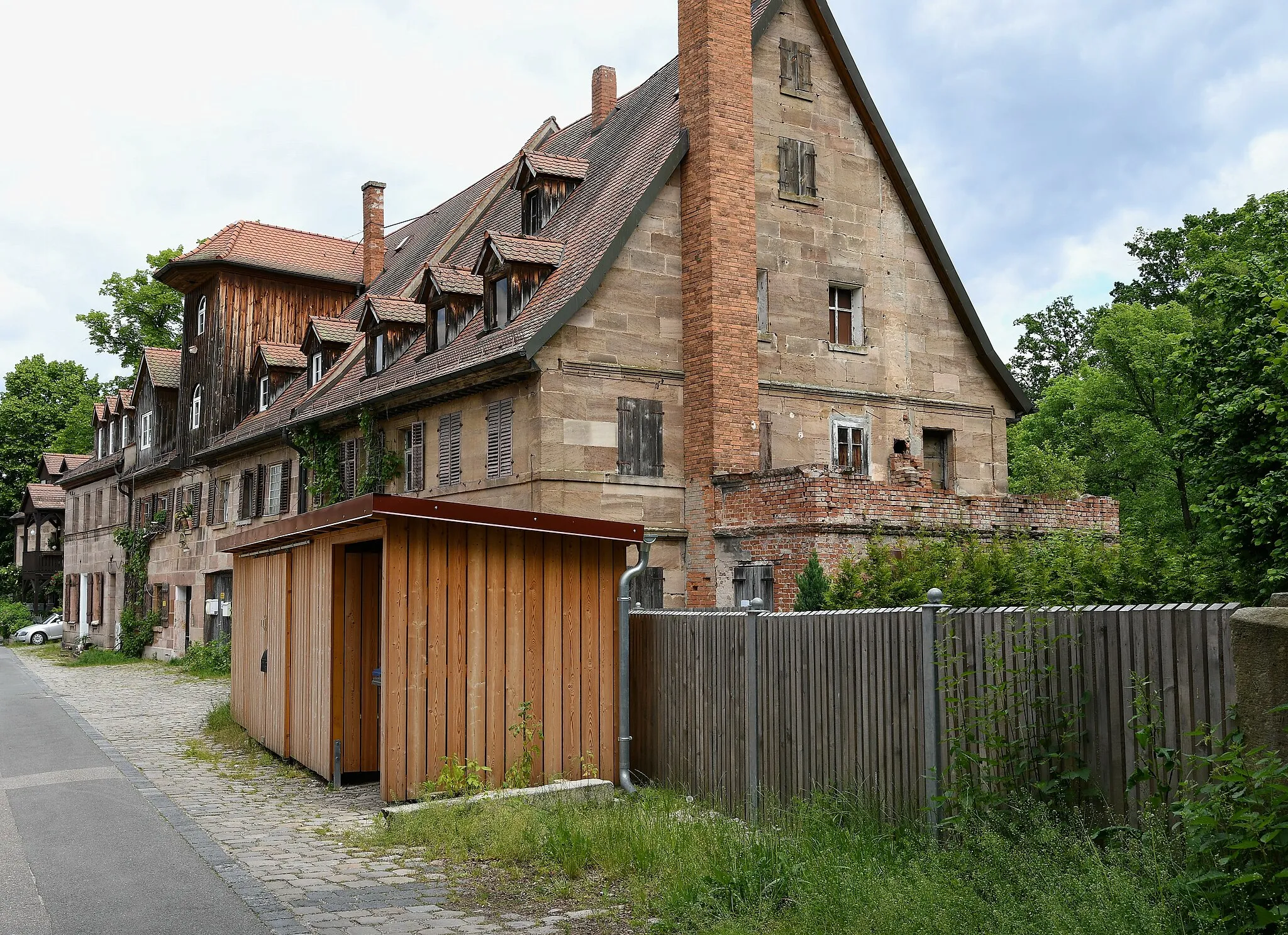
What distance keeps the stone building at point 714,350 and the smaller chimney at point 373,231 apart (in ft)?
25.8

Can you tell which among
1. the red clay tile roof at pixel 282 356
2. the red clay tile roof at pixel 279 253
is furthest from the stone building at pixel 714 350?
the red clay tile roof at pixel 279 253

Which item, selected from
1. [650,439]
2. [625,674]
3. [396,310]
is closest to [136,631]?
[396,310]

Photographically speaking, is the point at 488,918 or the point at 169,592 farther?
the point at 169,592

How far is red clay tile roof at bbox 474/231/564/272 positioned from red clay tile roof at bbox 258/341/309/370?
1219cm

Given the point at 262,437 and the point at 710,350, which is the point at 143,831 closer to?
the point at 710,350

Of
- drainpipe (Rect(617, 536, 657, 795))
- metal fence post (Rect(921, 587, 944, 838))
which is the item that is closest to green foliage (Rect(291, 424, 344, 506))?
drainpipe (Rect(617, 536, 657, 795))

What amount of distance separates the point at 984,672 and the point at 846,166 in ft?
58.5

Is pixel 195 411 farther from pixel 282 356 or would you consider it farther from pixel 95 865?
pixel 95 865

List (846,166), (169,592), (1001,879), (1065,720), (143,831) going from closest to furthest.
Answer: (1001,879) → (1065,720) → (143,831) → (846,166) → (169,592)

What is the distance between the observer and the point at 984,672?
778cm

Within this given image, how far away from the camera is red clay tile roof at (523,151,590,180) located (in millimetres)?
25422

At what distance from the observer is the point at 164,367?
40.1 m

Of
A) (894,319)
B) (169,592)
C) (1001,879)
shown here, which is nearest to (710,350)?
(894,319)

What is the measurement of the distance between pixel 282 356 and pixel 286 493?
196 inches
